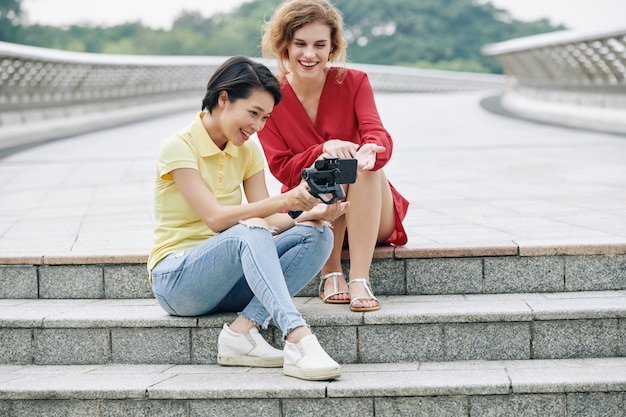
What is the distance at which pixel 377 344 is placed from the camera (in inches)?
148

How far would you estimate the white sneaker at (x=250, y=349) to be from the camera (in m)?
3.61

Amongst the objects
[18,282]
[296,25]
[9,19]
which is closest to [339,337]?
[296,25]

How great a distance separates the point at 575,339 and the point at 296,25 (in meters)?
1.80

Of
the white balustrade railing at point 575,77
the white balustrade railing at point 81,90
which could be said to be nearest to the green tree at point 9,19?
the white balustrade railing at point 81,90

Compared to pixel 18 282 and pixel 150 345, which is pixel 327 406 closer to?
pixel 150 345

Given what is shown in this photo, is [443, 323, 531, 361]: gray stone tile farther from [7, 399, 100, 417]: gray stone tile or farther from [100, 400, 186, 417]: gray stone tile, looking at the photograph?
[7, 399, 100, 417]: gray stone tile

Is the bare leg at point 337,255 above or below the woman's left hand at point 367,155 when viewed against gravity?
below

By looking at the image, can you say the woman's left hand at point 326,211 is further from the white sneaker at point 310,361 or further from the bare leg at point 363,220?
the white sneaker at point 310,361

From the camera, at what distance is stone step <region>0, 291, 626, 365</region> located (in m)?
3.72

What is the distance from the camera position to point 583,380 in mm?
3361

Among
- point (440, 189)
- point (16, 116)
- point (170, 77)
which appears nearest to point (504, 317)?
point (440, 189)

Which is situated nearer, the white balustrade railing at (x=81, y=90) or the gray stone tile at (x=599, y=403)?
the gray stone tile at (x=599, y=403)

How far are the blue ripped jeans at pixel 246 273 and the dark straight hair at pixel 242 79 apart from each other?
54 centimetres

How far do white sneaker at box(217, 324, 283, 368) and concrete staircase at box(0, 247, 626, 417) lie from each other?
0.16 ft
